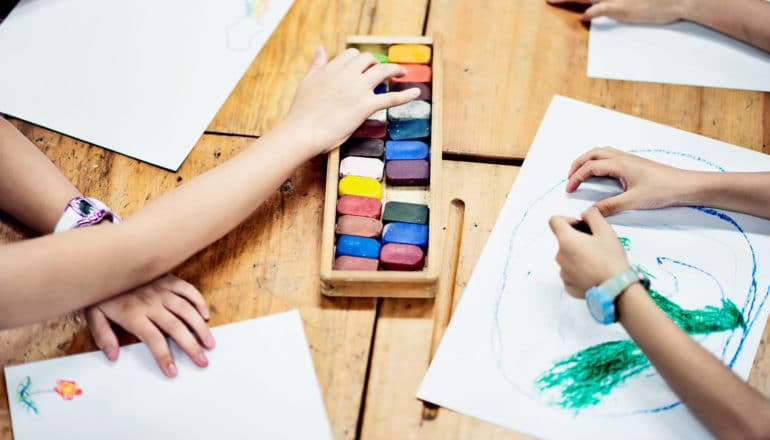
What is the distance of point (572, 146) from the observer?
89 cm

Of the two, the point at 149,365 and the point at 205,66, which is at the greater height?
the point at 205,66

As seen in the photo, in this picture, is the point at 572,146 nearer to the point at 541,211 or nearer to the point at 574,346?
the point at 541,211

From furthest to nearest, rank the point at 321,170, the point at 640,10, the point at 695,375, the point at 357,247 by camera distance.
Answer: the point at 640,10 < the point at 321,170 < the point at 357,247 < the point at 695,375

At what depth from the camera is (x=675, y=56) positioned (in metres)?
0.97

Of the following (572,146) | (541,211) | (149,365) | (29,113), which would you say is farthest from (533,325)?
(29,113)

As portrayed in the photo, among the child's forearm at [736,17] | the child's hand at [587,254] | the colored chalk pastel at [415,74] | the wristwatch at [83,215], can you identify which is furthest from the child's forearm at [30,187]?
the child's forearm at [736,17]

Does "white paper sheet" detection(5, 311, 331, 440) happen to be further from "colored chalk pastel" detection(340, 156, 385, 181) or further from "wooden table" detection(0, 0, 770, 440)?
"colored chalk pastel" detection(340, 156, 385, 181)

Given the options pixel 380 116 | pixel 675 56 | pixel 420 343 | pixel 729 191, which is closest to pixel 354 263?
pixel 420 343

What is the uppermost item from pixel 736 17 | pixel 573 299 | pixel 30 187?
pixel 736 17

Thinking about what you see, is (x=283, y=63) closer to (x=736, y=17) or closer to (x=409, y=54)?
(x=409, y=54)

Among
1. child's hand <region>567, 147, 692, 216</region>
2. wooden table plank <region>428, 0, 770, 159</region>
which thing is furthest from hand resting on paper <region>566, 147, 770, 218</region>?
wooden table plank <region>428, 0, 770, 159</region>

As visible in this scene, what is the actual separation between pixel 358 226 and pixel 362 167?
3.6 inches

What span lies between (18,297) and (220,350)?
0.73 ft

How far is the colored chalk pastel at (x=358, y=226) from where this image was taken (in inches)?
31.1
